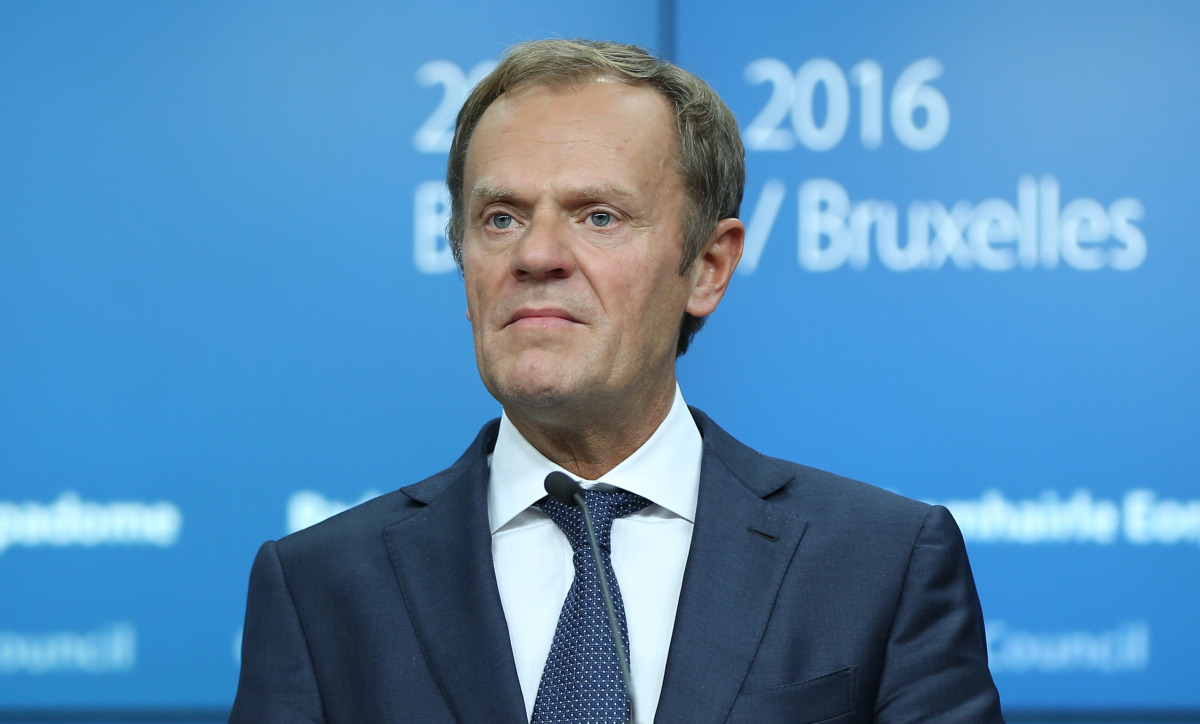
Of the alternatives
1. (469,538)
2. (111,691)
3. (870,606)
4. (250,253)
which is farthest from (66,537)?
(870,606)

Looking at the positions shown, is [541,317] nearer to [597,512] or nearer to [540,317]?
[540,317]

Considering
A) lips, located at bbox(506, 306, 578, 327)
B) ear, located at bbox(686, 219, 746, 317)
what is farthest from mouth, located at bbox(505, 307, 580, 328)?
ear, located at bbox(686, 219, 746, 317)

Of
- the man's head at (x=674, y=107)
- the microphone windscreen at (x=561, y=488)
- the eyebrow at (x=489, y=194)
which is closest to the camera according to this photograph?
the microphone windscreen at (x=561, y=488)

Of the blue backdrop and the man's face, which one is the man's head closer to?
the man's face

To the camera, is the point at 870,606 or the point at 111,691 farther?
the point at 111,691

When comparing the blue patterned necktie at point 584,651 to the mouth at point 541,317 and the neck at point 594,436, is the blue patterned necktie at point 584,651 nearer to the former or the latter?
the neck at point 594,436

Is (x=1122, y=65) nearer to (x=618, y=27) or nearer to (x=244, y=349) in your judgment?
(x=618, y=27)

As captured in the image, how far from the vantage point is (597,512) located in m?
1.50

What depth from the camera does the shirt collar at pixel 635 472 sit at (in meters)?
1.54

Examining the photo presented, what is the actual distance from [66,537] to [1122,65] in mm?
2601

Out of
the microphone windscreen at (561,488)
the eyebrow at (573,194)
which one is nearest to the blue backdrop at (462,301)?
the eyebrow at (573,194)

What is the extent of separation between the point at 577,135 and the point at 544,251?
180mm

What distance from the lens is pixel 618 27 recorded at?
8.92 feet

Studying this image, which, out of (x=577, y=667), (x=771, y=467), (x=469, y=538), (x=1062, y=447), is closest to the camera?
(x=577, y=667)
